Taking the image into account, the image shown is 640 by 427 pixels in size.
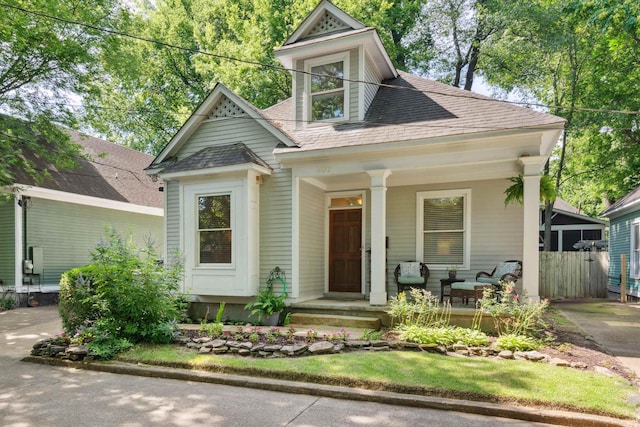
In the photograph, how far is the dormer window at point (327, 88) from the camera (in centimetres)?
816

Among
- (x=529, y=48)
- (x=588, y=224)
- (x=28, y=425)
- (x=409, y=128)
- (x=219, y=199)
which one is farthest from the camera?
(x=588, y=224)

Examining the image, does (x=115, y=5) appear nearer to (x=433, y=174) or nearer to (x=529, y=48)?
(x=433, y=174)

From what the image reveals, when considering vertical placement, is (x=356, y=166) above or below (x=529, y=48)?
below

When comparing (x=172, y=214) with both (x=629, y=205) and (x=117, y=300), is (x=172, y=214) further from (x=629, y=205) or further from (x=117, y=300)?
(x=629, y=205)

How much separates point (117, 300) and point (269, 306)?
2.67 metres

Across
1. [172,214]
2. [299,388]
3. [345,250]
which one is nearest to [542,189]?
[345,250]

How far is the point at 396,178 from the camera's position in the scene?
27.7 ft

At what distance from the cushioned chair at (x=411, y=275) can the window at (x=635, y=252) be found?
8279 mm

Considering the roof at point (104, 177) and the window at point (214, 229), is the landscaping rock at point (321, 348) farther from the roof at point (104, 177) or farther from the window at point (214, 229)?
the roof at point (104, 177)

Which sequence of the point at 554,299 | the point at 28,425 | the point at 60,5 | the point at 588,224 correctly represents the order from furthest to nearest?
the point at 588,224, the point at 554,299, the point at 60,5, the point at 28,425

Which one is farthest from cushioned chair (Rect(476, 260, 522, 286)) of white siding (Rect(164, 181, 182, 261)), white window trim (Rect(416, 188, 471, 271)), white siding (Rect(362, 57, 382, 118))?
white siding (Rect(164, 181, 182, 261))

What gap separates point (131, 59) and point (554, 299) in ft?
48.6

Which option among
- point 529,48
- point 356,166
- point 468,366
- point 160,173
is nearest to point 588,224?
point 529,48

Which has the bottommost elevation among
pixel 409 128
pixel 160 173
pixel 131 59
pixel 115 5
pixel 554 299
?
pixel 554 299
